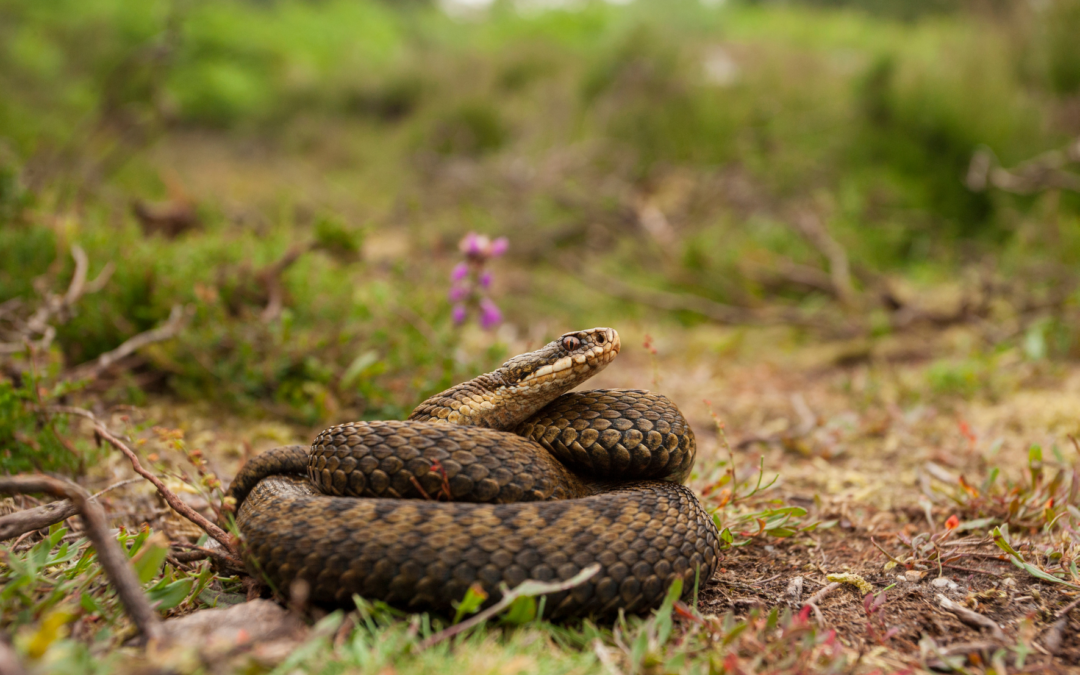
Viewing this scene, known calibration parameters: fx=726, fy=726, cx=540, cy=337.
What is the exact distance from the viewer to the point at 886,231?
966 centimetres

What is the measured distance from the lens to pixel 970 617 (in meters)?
2.36

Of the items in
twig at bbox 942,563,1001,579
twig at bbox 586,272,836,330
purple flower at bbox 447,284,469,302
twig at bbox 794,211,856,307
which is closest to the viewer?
twig at bbox 942,563,1001,579

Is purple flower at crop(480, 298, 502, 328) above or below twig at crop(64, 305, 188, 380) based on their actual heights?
below

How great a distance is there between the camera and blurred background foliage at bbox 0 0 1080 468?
4.84 m

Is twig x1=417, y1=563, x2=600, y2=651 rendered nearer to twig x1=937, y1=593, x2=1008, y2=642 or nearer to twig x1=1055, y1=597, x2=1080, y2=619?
twig x1=937, y1=593, x2=1008, y2=642

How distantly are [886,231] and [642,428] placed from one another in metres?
8.50

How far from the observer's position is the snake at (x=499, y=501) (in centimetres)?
207

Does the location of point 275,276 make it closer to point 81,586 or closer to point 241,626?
point 81,586

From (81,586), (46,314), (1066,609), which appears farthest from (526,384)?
(46,314)

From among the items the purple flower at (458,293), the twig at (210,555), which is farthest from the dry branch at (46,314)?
the purple flower at (458,293)

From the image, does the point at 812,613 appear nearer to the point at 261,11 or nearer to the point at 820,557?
the point at 820,557

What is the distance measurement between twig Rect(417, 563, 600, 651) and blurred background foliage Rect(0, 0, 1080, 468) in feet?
7.74

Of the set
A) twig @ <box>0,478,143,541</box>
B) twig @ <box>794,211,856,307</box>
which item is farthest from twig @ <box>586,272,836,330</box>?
twig @ <box>0,478,143,541</box>

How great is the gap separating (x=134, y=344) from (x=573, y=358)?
2.84 meters
